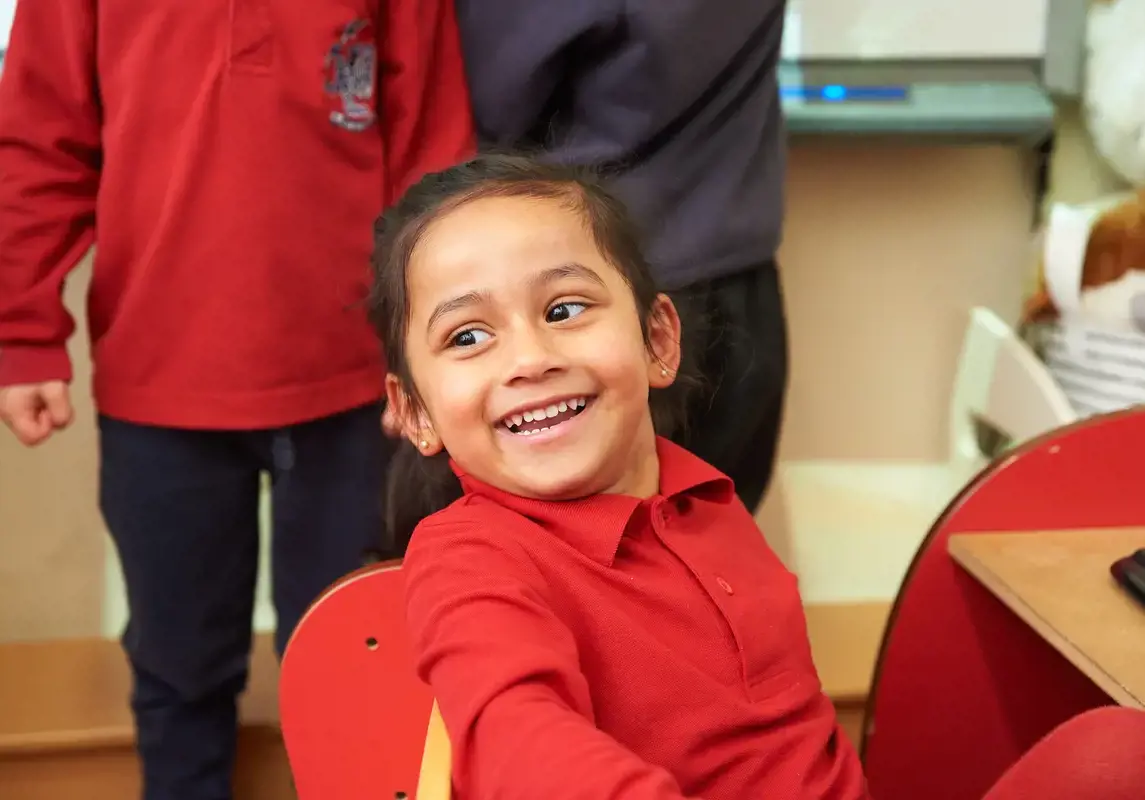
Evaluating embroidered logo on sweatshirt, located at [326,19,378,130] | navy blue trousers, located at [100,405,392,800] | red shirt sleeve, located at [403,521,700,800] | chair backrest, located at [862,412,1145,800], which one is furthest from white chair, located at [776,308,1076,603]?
red shirt sleeve, located at [403,521,700,800]

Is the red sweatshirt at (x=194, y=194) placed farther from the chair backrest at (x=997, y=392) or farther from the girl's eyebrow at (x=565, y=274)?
the chair backrest at (x=997, y=392)

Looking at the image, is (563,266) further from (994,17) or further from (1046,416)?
(994,17)

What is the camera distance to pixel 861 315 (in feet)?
4.62

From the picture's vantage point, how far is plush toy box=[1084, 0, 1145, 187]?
45.4 inches

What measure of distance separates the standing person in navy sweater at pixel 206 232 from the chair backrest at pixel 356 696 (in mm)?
248

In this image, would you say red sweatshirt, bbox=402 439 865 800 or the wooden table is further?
the wooden table

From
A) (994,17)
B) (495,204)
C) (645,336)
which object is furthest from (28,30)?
(994,17)

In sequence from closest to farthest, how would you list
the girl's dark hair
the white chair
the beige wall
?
the girl's dark hair < the beige wall < the white chair

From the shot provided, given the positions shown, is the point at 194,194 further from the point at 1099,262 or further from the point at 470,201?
the point at 1099,262

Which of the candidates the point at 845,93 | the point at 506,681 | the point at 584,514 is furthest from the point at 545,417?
the point at 845,93

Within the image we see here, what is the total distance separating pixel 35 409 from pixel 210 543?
0.64 ft

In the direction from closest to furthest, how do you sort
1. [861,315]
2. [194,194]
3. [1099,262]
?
[194,194] < [1099,262] < [861,315]

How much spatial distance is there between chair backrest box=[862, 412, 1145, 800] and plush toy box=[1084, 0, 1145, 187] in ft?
1.77

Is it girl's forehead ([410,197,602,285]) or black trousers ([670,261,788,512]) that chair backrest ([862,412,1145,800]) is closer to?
black trousers ([670,261,788,512])
